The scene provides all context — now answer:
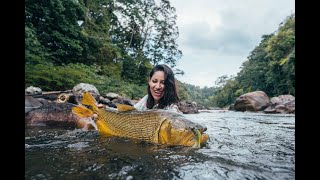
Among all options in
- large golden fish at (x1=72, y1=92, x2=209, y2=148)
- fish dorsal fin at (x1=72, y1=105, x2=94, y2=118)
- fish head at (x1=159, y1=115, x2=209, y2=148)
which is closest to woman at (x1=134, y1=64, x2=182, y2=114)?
large golden fish at (x1=72, y1=92, x2=209, y2=148)

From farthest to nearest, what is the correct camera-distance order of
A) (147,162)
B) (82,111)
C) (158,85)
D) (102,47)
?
1. (102,47)
2. (158,85)
3. (82,111)
4. (147,162)

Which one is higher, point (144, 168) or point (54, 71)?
point (54, 71)

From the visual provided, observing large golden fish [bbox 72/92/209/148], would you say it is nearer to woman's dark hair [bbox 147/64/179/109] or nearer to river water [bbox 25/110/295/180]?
river water [bbox 25/110/295/180]

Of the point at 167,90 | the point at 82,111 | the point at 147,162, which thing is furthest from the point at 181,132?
the point at 167,90

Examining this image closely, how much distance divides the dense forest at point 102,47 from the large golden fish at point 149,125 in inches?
161

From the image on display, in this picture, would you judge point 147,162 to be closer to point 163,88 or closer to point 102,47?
point 163,88

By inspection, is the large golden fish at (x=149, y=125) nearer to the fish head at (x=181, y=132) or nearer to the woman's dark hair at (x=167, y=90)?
the fish head at (x=181, y=132)

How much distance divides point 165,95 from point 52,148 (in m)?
2.11

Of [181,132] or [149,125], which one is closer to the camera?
[181,132]

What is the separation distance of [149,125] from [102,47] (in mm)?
19498

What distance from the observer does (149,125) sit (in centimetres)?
294

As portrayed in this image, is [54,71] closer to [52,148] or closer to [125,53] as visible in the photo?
[52,148]

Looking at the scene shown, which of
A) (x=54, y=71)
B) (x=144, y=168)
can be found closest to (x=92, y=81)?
(x=54, y=71)
